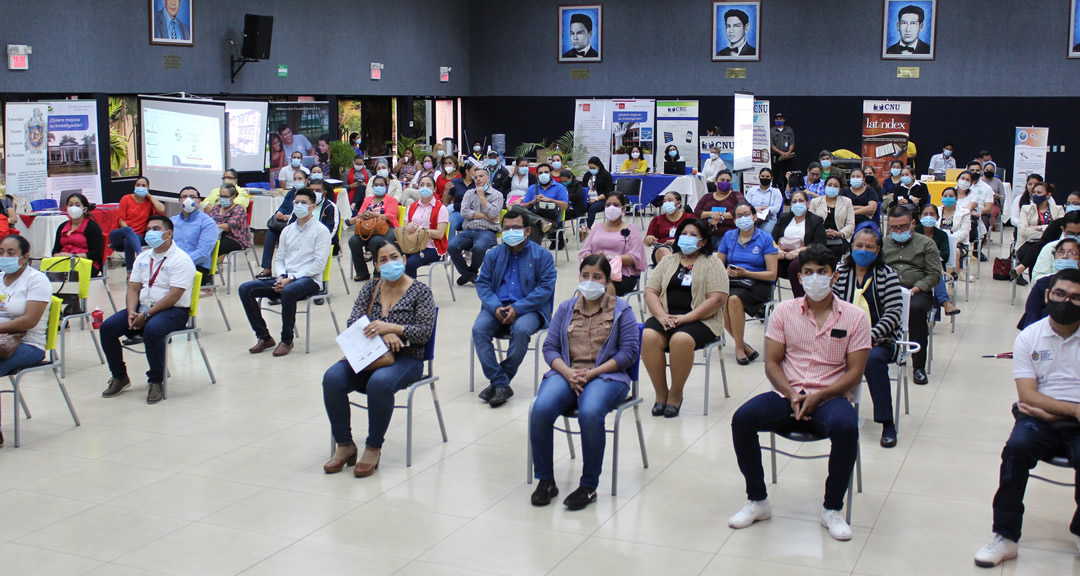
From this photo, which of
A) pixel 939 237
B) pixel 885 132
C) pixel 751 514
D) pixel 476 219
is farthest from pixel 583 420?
pixel 885 132

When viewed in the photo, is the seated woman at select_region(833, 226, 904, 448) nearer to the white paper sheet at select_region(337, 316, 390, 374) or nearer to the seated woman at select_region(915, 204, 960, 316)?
the seated woman at select_region(915, 204, 960, 316)

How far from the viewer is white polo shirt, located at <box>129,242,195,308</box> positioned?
7066 millimetres

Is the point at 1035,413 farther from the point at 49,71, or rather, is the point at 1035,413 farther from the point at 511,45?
the point at 511,45

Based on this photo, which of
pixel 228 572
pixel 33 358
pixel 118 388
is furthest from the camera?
pixel 118 388

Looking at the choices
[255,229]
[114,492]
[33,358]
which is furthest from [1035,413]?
[255,229]

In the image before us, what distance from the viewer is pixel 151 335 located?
694 cm

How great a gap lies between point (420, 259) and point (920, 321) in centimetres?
487

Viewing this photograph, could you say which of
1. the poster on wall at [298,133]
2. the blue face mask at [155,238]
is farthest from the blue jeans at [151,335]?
the poster on wall at [298,133]

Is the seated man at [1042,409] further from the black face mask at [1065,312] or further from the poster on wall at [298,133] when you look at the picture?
the poster on wall at [298,133]

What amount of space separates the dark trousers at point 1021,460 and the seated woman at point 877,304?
4.99 feet

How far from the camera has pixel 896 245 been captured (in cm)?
756

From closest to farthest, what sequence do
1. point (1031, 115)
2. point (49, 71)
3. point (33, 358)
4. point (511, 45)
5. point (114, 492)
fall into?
point (114, 492)
point (33, 358)
point (49, 71)
point (1031, 115)
point (511, 45)

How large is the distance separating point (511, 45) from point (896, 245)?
17.2 meters

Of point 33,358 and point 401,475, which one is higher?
point 33,358
